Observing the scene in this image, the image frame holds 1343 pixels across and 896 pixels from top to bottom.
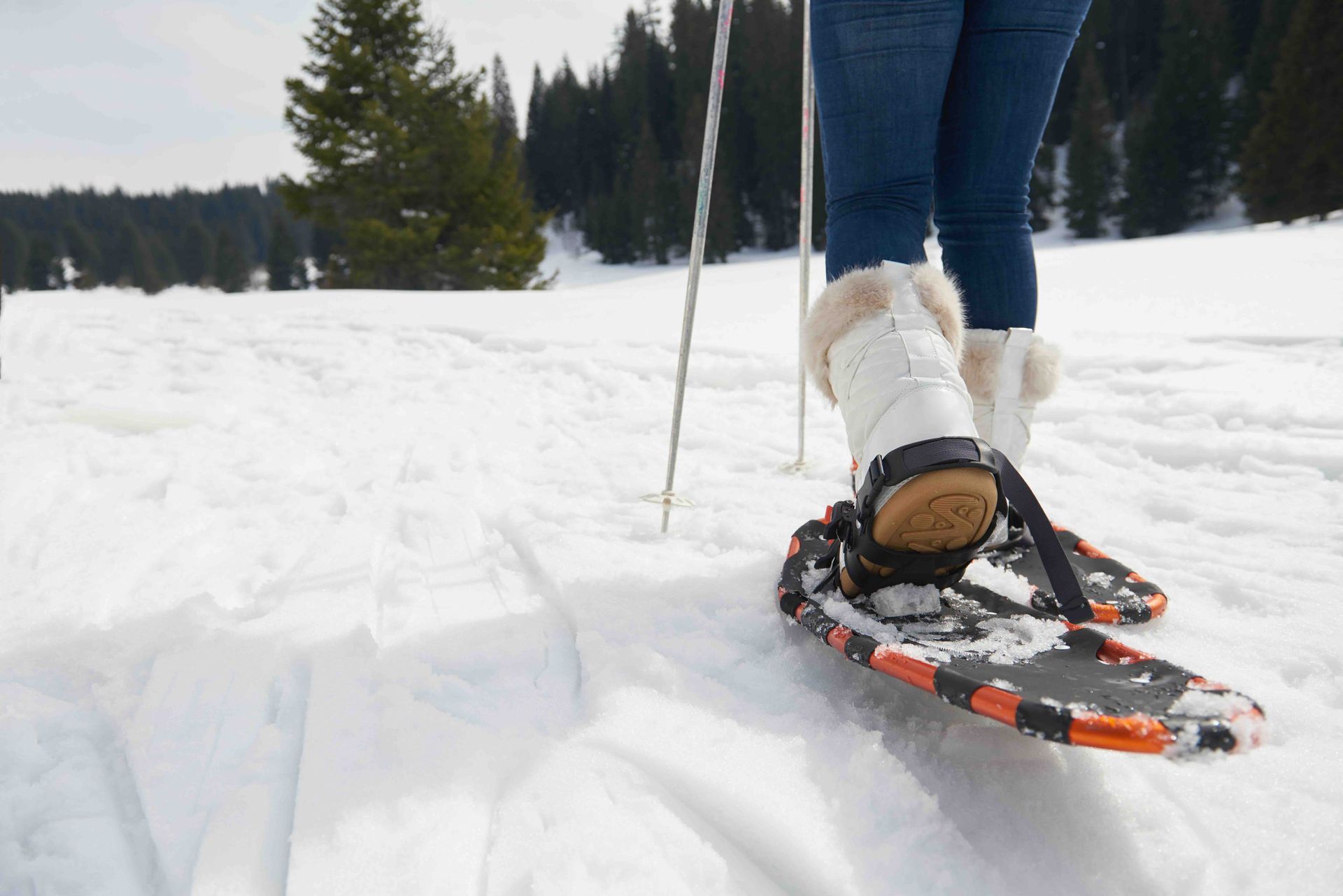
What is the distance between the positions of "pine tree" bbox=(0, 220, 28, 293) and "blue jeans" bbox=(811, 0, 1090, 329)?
49.0 meters

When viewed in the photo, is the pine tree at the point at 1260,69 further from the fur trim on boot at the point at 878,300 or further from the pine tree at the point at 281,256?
the pine tree at the point at 281,256

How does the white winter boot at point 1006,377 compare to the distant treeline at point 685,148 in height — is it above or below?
below

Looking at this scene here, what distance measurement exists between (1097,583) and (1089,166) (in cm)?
2795

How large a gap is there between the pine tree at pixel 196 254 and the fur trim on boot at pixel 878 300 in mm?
54621

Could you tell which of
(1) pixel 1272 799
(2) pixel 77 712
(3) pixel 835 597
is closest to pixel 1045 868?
(1) pixel 1272 799

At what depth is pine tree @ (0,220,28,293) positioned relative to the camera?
38156 millimetres

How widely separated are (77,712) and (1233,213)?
31.1 metres

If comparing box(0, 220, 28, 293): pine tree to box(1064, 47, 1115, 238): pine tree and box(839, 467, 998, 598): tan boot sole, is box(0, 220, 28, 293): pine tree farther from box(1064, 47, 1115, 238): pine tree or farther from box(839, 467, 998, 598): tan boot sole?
box(839, 467, 998, 598): tan boot sole

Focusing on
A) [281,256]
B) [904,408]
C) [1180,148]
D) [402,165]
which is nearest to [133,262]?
[281,256]

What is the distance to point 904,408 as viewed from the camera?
2.75ft

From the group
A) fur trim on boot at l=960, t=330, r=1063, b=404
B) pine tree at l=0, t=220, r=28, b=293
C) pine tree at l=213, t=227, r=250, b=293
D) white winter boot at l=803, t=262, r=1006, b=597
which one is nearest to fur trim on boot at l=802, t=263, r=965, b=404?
white winter boot at l=803, t=262, r=1006, b=597

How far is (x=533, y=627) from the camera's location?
3.27ft

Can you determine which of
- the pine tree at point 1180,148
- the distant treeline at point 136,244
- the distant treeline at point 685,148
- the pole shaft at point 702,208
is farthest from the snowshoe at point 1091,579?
the distant treeline at point 136,244

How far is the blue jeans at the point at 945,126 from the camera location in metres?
1.00
